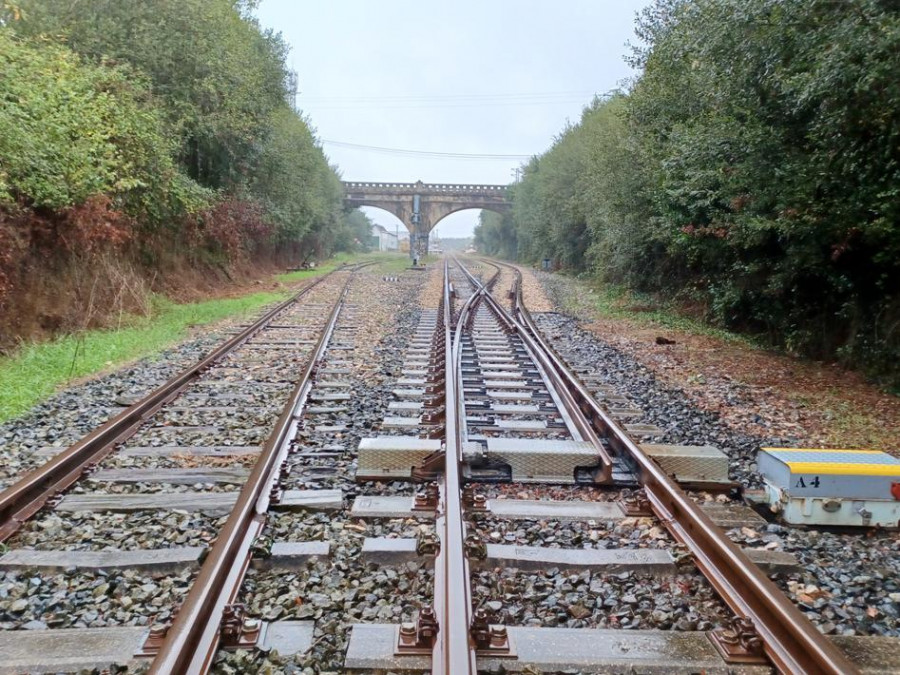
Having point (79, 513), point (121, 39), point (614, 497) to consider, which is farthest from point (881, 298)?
point (121, 39)

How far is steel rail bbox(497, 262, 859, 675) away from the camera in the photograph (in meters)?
2.36

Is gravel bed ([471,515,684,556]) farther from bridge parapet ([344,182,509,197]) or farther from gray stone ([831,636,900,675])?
bridge parapet ([344,182,509,197])

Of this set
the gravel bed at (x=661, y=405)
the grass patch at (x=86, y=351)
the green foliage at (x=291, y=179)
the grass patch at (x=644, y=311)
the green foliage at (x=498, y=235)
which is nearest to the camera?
the gravel bed at (x=661, y=405)

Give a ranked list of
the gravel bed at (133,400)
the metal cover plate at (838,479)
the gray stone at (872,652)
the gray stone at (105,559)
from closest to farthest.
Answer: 1. the gray stone at (872,652)
2. the gray stone at (105,559)
3. the metal cover plate at (838,479)
4. the gravel bed at (133,400)

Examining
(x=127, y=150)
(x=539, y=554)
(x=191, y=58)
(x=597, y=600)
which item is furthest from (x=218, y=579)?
(x=191, y=58)

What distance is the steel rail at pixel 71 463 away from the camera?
3631mm

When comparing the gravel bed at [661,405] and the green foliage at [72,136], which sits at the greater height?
the green foliage at [72,136]

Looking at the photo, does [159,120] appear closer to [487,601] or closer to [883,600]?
[487,601]

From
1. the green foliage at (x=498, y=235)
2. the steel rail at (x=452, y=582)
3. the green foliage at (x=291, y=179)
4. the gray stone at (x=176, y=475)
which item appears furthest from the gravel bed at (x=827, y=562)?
the green foliage at (x=498, y=235)

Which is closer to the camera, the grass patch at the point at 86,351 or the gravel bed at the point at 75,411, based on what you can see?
the gravel bed at the point at 75,411

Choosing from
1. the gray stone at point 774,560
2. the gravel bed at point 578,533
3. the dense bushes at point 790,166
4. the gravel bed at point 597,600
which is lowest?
the gravel bed at point 597,600

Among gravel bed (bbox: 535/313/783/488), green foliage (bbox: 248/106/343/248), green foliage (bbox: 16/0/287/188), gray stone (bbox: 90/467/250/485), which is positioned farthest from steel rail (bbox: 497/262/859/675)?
green foliage (bbox: 248/106/343/248)

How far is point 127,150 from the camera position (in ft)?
39.8

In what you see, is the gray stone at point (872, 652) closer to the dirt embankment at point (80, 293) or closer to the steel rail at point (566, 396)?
the steel rail at point (566, 396)
